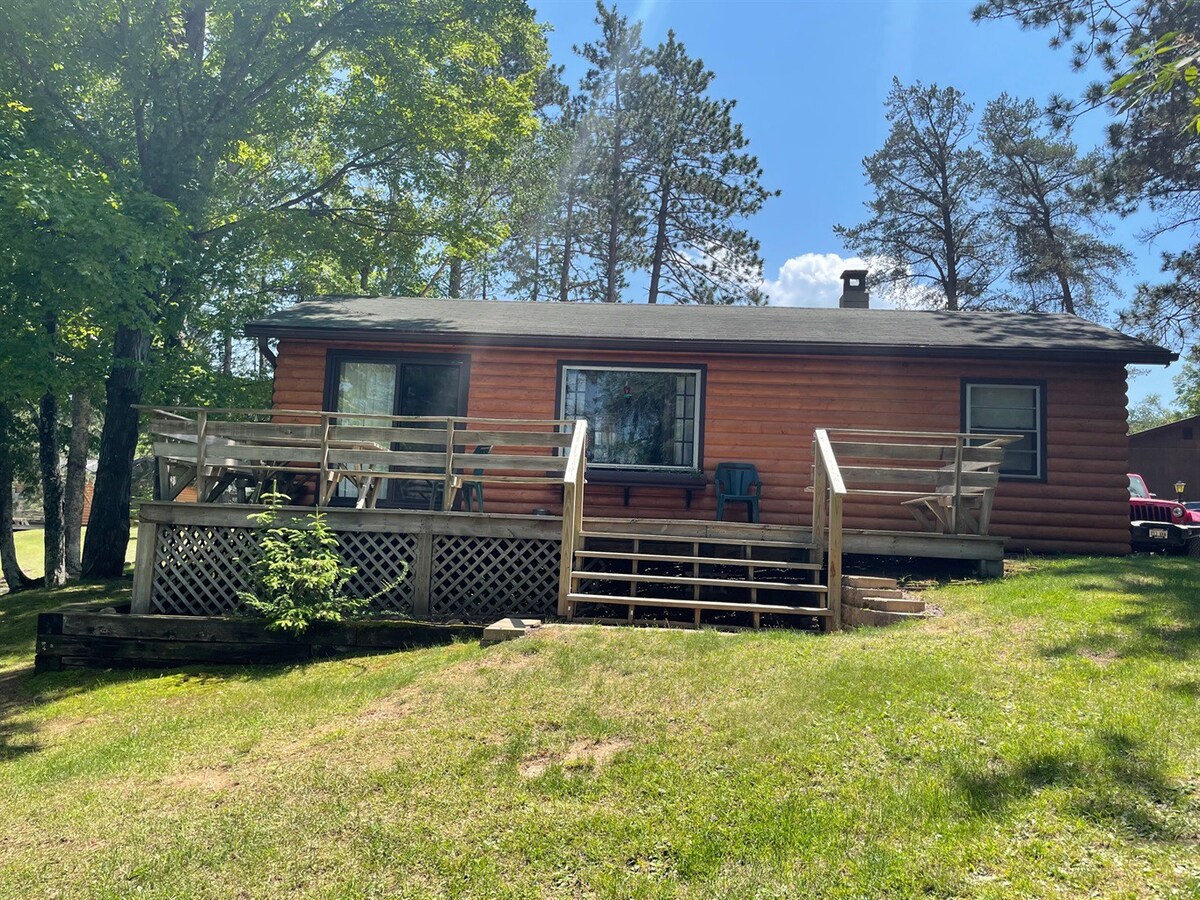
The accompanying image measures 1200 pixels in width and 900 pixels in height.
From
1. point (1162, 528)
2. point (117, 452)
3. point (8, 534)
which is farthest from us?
point (8, 534)

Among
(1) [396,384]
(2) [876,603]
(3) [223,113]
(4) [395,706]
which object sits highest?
(3) [223,113]

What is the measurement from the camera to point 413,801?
3486 mm

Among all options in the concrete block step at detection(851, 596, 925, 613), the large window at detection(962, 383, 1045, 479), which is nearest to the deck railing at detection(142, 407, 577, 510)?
the concrete block step at detection(851, 596, 925, 613)

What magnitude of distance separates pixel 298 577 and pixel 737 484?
5.42 meters

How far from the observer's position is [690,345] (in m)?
9.66

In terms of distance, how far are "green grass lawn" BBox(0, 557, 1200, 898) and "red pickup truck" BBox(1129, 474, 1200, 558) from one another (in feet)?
18.9

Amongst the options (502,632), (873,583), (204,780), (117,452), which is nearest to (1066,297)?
(873,583)

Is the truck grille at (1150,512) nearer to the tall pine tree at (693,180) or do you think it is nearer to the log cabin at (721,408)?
the log cabin at (721,408)

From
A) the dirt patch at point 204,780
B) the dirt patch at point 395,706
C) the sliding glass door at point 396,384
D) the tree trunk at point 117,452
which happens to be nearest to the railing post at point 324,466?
the sliding glass door at point 396,384

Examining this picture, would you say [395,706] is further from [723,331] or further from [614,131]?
[614,131]

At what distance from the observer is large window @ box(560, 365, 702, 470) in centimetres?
999

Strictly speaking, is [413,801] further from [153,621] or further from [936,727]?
[153,621]

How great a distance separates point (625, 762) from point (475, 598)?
3775mm

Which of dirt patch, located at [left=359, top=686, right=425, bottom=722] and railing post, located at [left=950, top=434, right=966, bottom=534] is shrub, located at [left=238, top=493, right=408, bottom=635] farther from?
railing post, located at [left=950, top=434, right=966, bottom=534]
